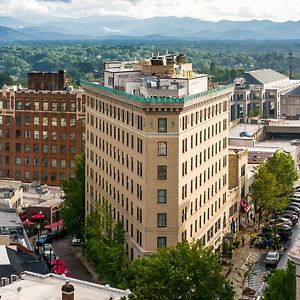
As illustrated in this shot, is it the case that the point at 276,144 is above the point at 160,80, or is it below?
below

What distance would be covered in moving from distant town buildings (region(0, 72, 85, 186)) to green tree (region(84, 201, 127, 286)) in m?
44.7

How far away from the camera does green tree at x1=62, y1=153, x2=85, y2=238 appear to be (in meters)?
105

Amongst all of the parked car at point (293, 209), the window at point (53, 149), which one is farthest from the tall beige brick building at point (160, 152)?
the window at point (53, 149)

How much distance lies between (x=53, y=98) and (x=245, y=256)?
5260cm

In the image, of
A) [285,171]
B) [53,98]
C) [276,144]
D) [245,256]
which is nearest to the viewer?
[245,256]

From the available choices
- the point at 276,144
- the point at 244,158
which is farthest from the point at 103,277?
the point at 276,144

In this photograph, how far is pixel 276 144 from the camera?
157m

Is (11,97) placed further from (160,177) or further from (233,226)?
(160,177)

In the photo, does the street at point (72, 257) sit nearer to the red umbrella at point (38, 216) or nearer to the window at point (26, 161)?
the red umbrella at point (38, 216)

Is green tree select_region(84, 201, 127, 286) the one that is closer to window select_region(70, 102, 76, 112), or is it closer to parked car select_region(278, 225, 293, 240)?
parked car select_region(278, 225, 293, 240)

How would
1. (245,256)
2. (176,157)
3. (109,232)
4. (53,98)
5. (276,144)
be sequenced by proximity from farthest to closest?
(276,144)
(53,98)
(245,256)
(109,232)
(176,157)

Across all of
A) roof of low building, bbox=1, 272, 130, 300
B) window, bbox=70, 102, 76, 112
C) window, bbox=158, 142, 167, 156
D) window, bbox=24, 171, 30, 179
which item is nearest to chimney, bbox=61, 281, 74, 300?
roof of low building, bbox=1, 272, 130, 300

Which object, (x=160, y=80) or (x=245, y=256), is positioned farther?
(x=245, y=256)

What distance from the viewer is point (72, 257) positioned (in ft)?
321
